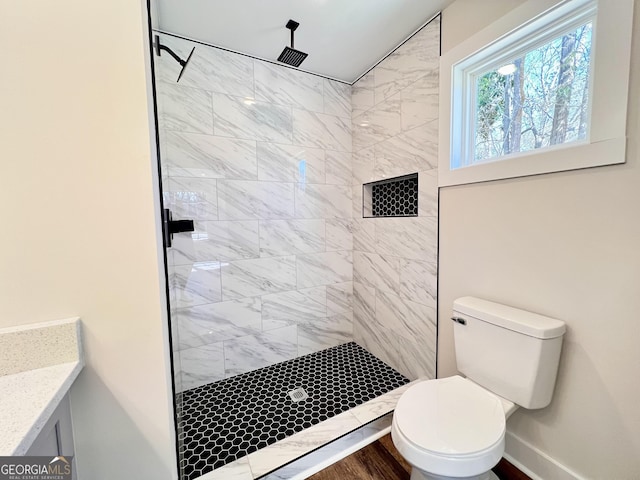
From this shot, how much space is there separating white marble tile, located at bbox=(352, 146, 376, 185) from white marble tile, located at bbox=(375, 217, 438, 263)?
0.41m

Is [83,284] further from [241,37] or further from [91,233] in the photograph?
[241,37]

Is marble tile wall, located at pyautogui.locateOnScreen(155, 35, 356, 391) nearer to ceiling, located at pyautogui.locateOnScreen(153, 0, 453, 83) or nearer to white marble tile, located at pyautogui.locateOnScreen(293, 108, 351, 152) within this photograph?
white marble tile, located at pyautogui.locateOnScreen(293, 108, 351, 152)

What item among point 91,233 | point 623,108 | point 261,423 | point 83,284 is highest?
point 623,108

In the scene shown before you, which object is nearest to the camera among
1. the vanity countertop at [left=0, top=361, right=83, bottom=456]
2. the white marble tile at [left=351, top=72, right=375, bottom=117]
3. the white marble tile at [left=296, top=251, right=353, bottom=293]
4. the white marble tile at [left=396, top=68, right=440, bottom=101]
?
the vanity countertop at [left=0, top=361, right=83, bottom=456]

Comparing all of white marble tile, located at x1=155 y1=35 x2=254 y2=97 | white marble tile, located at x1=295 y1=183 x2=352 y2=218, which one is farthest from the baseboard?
white marble tile, located at x1=155 y1=35 x2=254 y2=97

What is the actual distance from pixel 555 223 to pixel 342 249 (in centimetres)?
158

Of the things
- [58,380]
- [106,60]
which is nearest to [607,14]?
[106,60]

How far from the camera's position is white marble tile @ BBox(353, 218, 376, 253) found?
2260mm

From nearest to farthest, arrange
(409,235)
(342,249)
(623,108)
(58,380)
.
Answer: (58,380), (623,108), (409,235), (342,249)

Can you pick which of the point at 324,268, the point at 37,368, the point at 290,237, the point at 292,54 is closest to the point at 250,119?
the point at 292,54

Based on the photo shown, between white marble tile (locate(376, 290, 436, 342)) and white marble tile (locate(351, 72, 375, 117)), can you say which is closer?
white marble tile (locate(376, 290, 436, 342))

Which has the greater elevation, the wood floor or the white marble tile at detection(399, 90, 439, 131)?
the white marble tile at detection(399, 90, 439, 131)

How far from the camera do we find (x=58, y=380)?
661 millimetres

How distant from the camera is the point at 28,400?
23.4 inches
